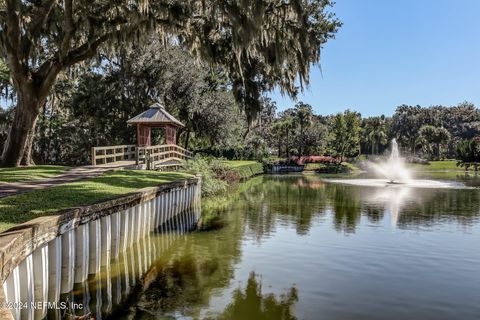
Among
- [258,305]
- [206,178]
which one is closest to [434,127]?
[206,178]

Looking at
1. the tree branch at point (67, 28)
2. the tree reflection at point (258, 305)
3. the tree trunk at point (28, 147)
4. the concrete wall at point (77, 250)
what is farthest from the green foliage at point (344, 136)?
the tree reflection at point (258, 305)

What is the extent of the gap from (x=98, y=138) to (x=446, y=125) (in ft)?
385

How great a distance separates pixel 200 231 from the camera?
745 inches

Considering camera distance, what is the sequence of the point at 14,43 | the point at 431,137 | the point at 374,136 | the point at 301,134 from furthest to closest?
the point at 374,136, the point at 431,137, the point at 301,134, the point at 14,43

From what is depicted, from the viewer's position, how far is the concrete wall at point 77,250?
7257mm

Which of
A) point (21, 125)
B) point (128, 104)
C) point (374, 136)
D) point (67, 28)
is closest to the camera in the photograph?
point (67, 28)

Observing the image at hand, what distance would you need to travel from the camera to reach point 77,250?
1041 cm

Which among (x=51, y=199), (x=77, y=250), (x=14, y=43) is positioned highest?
(x=14, y=43)

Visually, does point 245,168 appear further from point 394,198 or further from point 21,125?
point 21,125

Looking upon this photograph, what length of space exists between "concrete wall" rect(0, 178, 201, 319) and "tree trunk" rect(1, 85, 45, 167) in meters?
8.07

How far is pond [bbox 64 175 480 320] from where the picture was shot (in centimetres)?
945

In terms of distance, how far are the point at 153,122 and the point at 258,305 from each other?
2659 cm

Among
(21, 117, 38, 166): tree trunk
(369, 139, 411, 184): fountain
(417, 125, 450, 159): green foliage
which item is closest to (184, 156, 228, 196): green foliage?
(21, 117, 38, 166): tree trunk

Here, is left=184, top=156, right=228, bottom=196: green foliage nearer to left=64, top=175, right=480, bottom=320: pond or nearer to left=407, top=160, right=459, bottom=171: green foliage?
left=64, top=175, right=480, bottom=320: pond
